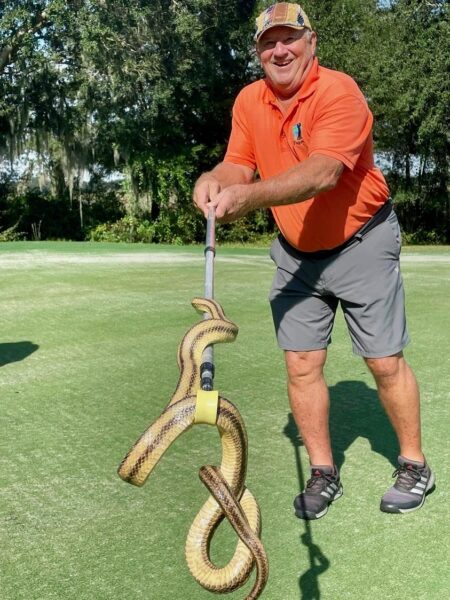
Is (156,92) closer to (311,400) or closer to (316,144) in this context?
(311,400)

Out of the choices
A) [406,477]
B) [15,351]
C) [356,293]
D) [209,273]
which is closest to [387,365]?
[356,293]

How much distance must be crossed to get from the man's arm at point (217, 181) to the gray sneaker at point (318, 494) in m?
1.31

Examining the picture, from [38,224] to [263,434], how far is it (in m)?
24.6

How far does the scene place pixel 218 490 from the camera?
173 cm

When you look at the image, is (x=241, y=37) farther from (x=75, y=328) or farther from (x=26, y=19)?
(x=75, y=328)

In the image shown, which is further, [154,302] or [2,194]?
[2,194]

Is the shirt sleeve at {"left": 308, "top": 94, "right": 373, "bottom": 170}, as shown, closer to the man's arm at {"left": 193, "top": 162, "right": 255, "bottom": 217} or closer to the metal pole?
the man's arm at {"left": 193, "top": 162, "right": 255, "bottom": 217}

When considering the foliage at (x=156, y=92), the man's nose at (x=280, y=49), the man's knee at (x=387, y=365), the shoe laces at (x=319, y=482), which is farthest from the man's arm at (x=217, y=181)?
the foliage at (x=156, y=92)

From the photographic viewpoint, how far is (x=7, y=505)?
3.46 metres

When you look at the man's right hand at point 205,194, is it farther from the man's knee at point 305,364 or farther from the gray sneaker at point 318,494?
the gray sneaker at point 318,494

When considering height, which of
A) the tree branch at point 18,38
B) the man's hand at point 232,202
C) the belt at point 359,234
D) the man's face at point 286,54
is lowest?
the belt at point 359,234

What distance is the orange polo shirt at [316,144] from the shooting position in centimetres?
307

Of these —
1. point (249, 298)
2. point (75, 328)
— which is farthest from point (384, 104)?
point (75, 328)

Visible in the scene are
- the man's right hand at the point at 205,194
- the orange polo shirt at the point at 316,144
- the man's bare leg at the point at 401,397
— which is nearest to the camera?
the man's right hand at the point at 205,194
